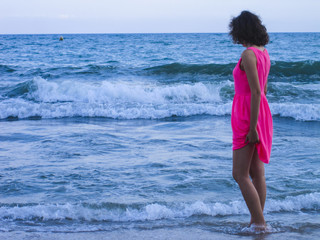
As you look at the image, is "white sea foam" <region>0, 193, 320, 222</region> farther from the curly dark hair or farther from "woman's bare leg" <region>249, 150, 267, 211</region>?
the curly dark hair

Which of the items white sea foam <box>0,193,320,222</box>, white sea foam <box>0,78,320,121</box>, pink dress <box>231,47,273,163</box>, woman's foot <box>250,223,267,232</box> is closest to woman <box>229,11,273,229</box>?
pink dress <box>231,47,273,163</box>

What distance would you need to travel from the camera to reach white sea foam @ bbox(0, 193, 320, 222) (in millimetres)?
3453

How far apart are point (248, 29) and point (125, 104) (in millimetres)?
8112

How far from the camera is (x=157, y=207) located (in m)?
3.55

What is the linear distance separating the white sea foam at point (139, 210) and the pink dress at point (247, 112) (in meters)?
0.96

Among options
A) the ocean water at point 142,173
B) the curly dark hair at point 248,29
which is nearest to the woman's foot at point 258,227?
the ocean water at point 142,173

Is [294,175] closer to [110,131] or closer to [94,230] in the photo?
[94,230]

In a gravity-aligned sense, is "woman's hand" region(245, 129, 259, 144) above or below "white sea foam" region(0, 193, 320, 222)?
above

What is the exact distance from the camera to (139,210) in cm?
356

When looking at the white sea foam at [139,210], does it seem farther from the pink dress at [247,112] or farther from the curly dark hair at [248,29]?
the curly dark hair at [248,29]

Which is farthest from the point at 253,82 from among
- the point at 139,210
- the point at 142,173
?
the point at 142,173

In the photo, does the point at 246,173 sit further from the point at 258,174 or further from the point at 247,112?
the point at 247,112

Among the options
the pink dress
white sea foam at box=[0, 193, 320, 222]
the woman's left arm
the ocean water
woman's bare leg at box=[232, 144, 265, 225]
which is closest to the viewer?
the woman's left arm

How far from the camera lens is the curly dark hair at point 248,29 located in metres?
2.62
